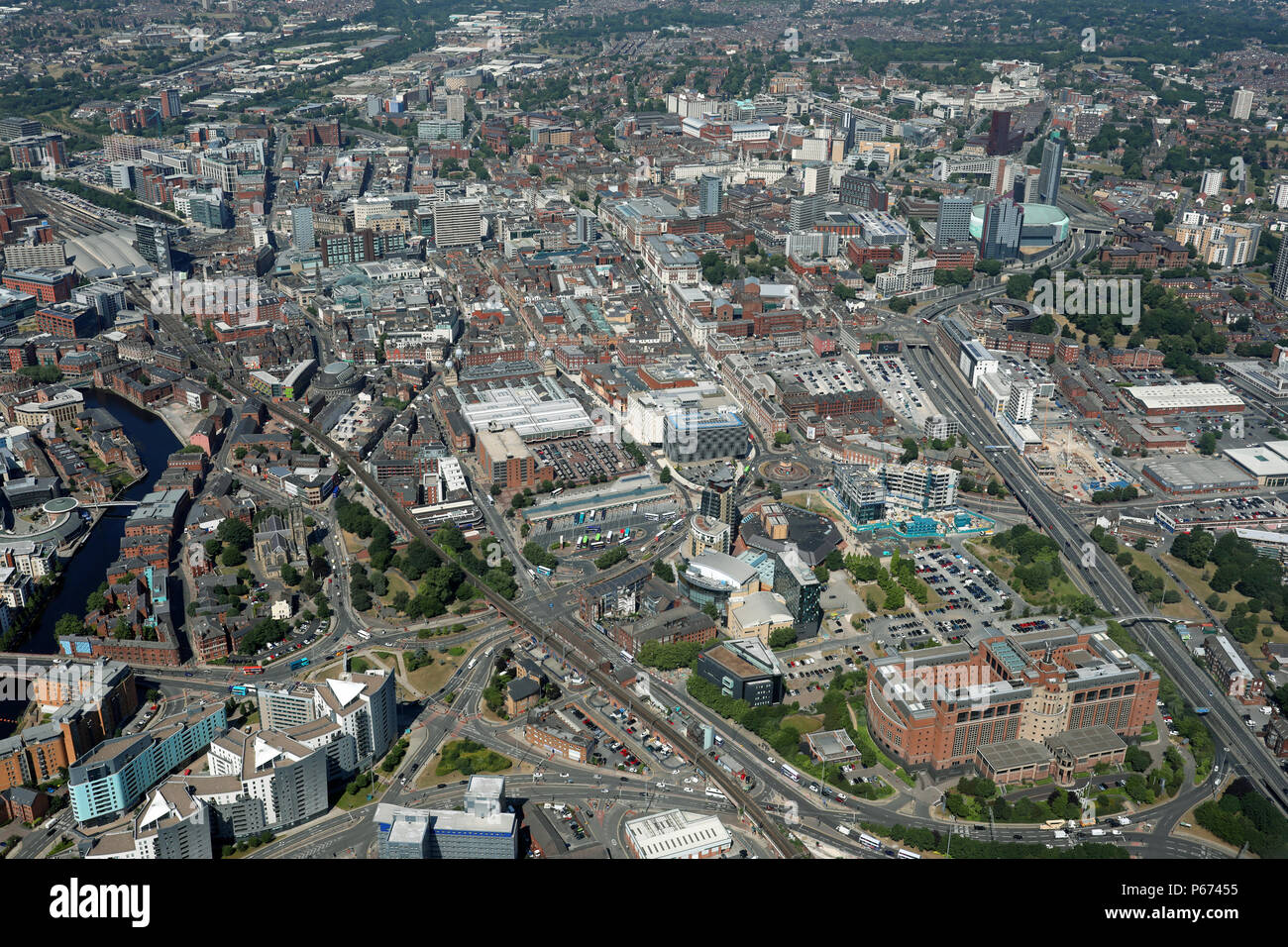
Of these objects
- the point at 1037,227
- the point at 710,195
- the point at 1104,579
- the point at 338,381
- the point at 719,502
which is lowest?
the point at 1104,579

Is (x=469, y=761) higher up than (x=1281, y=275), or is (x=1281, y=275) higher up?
(x=1281, y=275)

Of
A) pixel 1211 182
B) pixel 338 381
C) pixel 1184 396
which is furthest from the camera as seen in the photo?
pixel 1211 182

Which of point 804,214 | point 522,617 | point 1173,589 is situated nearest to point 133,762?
point 522,617

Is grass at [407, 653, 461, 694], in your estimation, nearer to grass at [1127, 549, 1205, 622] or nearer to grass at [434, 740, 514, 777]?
grass at [434, 740, 514, 777]

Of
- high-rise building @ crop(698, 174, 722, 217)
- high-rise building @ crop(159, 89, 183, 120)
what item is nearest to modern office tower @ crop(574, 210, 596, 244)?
high-rise building @ crop(698, 174, 722, 217)

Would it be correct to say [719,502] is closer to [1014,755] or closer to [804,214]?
[1014,755]
